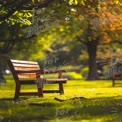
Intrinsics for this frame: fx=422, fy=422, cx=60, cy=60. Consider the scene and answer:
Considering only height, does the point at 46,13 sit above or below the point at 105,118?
above

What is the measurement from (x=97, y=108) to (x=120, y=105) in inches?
41.6

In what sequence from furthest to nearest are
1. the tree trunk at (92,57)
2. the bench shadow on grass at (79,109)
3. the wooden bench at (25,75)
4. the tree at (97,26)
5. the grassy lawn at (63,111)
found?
the tree trunk at (92,57) < the tree at (97,26) < the wooden bench at (25,75) < the bench shadow on grass at (79,109) < the grassy lawn at (63,111)

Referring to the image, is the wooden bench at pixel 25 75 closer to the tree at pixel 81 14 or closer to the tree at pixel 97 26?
the tree at pixel 81 14

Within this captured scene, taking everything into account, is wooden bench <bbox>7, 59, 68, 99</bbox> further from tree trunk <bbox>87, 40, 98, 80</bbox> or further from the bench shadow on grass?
tree trunk <bbox>87, 40, 98, 80</bbox>

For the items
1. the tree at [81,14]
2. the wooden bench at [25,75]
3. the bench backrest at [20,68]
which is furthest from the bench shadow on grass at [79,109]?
the tree at [81,14]

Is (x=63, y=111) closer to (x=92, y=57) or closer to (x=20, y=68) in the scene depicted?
(x=20, y=68)

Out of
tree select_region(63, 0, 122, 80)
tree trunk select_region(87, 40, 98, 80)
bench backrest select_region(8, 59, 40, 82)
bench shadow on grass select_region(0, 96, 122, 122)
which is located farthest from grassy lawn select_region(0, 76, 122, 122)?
tree trunk select_region(87, 40, 98, 80)

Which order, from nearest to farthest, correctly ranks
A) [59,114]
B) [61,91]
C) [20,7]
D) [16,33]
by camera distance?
[59,114] → [20,7] → [61,91] → [16,33]

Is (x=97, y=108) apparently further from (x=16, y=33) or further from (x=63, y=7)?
(x=16, y=33)

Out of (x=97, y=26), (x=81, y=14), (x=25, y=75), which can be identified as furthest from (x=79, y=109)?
(x=97, y=26)

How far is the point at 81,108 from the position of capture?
11.9 meters

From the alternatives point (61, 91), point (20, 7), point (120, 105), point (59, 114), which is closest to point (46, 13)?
point (61, 91)

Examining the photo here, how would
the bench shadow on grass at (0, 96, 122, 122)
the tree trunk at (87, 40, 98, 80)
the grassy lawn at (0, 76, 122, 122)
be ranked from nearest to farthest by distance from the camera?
the grassy lawn at (0, 76, 122, 122)
the bench shadow on grass at (0, 96, 122, 122)
the tree trunk at (87, 40, 98, 80)

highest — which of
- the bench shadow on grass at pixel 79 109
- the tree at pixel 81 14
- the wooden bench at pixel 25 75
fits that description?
the tree at pixel 81 14
